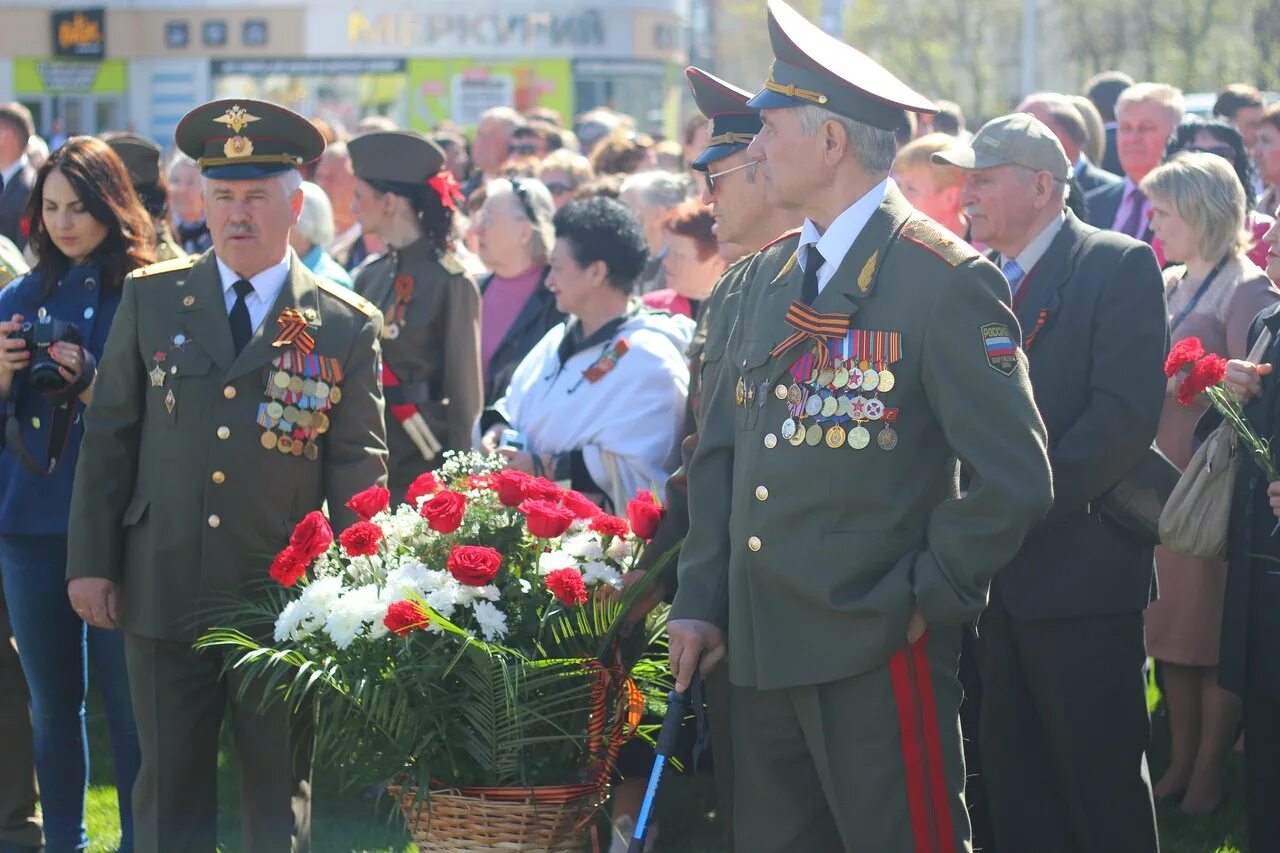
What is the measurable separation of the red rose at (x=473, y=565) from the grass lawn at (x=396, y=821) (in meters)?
1.41

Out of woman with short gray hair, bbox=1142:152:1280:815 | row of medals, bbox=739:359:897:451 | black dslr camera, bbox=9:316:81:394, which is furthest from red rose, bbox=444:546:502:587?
woman with short gray hair, bbox=1142:152:1280:815

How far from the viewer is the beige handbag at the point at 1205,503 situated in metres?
4.48

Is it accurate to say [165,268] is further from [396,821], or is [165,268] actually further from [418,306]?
[396,821]

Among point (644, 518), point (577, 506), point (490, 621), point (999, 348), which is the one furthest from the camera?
point (577, 506)

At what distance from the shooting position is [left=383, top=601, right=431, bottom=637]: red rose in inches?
150

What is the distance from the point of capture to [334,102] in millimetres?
37281

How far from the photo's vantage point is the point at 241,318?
466 cm

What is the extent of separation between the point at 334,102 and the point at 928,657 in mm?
35522

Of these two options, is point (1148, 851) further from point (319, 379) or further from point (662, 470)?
point (319, 379)

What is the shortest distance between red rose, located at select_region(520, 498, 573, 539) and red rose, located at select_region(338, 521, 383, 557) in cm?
38

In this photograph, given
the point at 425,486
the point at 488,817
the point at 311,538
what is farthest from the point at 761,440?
the point at 311,538

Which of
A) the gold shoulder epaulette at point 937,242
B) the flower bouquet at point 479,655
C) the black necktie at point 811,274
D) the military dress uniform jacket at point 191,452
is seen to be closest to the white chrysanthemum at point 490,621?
the flower bouquet at point 479,655

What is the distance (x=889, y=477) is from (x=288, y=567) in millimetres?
1682

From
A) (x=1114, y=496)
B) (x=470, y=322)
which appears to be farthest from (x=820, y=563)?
(x=470, y=322)
